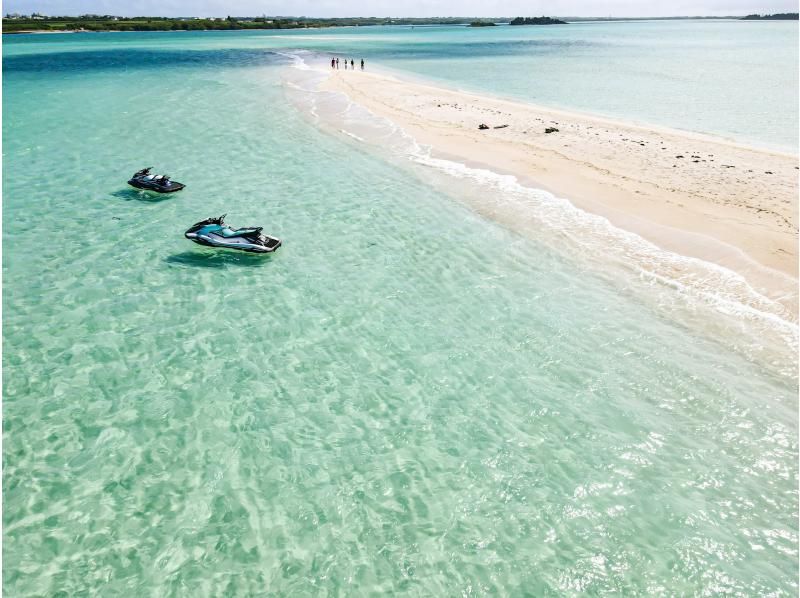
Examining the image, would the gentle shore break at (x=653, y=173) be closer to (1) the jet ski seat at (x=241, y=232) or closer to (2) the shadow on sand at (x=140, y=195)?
(1) the jet ski seat at (x=241, y=232)

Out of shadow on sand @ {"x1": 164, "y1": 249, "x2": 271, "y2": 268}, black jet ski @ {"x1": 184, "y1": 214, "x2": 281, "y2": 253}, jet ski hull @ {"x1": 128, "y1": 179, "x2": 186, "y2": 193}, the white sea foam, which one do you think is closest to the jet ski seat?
black jet ski @ {"x1": 184, "y1": 214, "x2": 281, "y2": 253}

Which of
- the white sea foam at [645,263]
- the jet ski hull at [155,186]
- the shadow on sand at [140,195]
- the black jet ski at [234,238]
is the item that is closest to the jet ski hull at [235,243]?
the black jet ski at [234,238]

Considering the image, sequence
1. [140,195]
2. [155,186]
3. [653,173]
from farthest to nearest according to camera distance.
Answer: [653,173], [140,195], [155,186]

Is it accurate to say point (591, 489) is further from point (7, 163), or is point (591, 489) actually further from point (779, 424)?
point (7, 163)

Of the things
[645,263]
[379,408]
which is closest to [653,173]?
[645,263]

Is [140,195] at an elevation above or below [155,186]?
below

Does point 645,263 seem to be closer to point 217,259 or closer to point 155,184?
point 217,259

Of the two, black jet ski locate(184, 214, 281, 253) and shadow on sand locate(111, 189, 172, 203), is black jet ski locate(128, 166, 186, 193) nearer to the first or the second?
shadow on sand locate(111, 189, 172, 203)

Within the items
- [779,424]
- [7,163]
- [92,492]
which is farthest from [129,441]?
[7,163]
